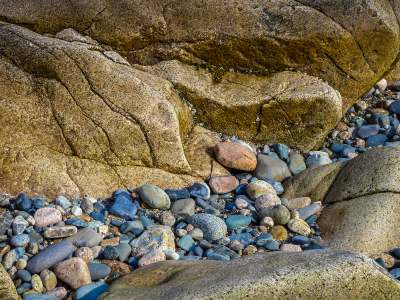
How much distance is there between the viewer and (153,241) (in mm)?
3332

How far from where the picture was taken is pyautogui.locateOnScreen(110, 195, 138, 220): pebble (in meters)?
3.76

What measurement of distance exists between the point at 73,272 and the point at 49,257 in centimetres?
27

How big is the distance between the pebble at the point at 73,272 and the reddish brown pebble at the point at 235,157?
7.99 ft

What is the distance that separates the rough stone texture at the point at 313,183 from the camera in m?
4.41

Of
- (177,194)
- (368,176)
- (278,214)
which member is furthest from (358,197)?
(177,194)

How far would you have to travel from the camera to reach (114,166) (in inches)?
169

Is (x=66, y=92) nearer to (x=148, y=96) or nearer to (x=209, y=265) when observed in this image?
(x=148, y=96)

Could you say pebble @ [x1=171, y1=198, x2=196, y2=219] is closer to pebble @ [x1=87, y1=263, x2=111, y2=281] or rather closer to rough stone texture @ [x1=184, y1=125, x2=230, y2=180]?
rough stone texture @ [x1=184, y1=125, x2=230, y2=180]

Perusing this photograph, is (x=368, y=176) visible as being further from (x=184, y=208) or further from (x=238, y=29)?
(x=238, y=29)

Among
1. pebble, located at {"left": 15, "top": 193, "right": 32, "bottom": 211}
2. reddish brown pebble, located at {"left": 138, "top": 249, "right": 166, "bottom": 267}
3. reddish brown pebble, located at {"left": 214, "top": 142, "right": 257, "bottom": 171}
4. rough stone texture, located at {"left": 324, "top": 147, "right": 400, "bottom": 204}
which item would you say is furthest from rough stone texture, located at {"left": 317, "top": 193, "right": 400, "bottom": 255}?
pebble, located at {"left": 15, "top": 193, "right": 32, "bottom": 211}

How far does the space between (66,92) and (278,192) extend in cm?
289

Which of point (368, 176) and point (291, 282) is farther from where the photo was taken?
point (368, 176)

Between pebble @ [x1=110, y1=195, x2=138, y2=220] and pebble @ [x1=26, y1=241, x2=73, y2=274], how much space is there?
2.52ft

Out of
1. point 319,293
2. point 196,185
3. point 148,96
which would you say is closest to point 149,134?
point 148,96
